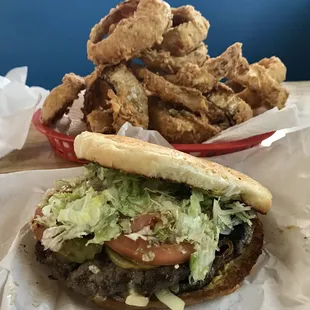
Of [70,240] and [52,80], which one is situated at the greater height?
[70,240]

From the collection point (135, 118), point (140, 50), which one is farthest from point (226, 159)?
point (140, 50)

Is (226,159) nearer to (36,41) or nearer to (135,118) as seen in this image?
(135,118)

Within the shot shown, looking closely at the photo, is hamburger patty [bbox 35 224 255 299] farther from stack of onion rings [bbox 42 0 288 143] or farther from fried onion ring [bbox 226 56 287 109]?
fried onion ring [bbox 226 56 287 109]

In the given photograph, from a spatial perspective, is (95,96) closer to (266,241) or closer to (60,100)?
(60,100)

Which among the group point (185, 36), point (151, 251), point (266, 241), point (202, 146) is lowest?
point (266, 241)

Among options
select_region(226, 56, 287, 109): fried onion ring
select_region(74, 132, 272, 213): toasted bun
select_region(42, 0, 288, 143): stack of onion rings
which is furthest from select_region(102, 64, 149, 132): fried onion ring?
select_region(74, 132, 272, 213): toasted bun

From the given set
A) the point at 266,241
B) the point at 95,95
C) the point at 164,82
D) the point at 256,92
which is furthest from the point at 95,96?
the point at 266,241

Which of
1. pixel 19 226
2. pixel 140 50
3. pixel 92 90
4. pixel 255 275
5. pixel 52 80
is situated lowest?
pixel 52 80
